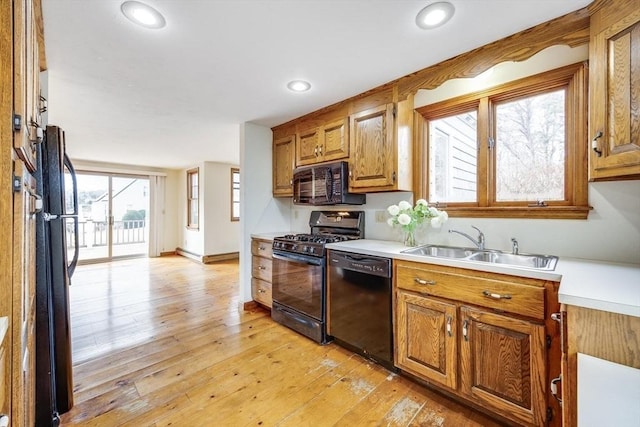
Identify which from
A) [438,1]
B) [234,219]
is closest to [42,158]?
[438,1]

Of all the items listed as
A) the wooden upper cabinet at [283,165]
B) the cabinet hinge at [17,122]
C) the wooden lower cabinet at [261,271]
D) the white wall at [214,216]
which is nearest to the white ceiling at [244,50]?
the wooden upper cabinet at [283,165]

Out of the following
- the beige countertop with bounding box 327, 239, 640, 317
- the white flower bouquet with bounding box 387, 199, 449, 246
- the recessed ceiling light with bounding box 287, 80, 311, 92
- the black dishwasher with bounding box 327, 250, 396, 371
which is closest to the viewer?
the beige countertop with bounding box 327, 239, 640, 317

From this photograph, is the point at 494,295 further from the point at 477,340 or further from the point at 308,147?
the point at 308,147

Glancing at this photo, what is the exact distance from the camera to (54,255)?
1573 millimetres

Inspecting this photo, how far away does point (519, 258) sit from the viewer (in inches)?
73.2

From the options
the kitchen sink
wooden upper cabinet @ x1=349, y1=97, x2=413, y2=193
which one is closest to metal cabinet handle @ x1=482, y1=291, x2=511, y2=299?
the kitchen sink

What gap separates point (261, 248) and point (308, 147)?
1.27 meters

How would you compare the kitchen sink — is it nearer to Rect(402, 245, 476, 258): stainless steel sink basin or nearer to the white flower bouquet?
Rect(402, 245, 476, 258): stainless steel sink basin

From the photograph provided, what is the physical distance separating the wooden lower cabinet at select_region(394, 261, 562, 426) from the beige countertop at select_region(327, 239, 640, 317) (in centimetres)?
5

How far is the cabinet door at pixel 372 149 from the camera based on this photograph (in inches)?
91.8

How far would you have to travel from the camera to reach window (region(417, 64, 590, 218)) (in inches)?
69.1

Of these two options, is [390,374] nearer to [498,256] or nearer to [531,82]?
[498,256]

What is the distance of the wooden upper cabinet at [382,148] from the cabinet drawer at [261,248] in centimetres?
116

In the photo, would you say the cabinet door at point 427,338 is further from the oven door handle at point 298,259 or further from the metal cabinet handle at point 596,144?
the metal cabinet handle at point 596,144
